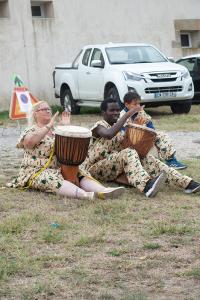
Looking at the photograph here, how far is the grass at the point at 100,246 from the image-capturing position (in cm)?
430

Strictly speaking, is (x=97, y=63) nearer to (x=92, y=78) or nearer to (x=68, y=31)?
(x=92, y=78)

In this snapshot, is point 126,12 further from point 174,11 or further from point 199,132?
point 199,132

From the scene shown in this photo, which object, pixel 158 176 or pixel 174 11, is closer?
pixel 158 176

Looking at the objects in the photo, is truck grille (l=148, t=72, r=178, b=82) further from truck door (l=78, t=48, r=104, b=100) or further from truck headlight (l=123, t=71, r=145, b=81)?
truck door (l=78, t=48, r=104, b=100)

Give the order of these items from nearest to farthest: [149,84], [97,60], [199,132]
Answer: [199,132] → [149,84] → [97,60]

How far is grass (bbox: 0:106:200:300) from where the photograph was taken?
4.30m

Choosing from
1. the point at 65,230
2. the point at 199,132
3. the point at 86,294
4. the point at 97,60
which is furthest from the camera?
the point at 97,60

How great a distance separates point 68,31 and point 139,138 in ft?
44.0

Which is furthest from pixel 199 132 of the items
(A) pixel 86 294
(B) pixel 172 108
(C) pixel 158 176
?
(A) pixel 86 294

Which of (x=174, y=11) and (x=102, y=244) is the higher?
(x=174, y=11)

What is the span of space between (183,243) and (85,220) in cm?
106

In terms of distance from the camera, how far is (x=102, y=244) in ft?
17.4

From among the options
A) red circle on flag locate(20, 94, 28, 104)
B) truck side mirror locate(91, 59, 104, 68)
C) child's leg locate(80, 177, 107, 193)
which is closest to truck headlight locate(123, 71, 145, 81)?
truck side mirror locate(91, 59, 104, 68)

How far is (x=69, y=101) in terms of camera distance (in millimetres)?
18188
